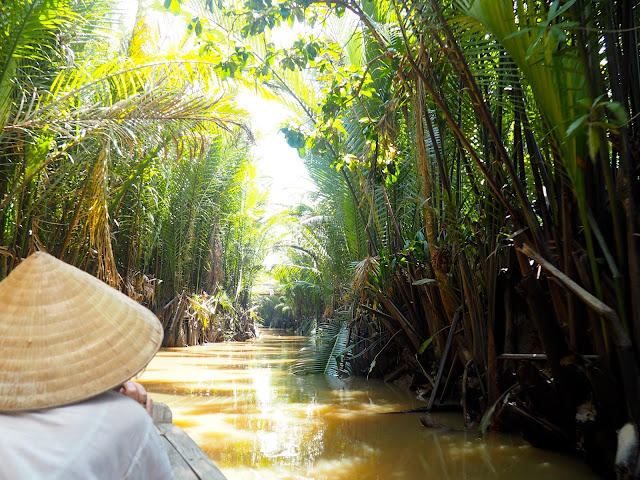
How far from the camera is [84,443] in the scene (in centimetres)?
79

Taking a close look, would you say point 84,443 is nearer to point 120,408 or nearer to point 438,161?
point 120,408

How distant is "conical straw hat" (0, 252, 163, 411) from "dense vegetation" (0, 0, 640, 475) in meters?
1.58

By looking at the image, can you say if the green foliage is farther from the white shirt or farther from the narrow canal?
the white shirt

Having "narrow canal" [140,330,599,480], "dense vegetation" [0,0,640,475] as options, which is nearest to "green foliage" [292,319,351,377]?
"dense vegetation" [0,0,640,475]

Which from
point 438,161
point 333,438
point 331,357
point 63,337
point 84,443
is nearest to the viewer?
point 84,443

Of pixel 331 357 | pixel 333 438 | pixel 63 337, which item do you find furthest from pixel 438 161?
pixel 331 357

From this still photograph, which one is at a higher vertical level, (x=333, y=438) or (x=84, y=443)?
(x=84, y=443)

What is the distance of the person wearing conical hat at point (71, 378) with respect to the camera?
78 centimetres

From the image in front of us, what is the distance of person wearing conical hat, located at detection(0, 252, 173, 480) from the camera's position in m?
0.78

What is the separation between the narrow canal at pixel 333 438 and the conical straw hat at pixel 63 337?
209 centimetres

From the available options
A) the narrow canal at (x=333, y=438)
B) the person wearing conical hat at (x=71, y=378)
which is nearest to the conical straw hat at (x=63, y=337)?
the person wearing conical hat at (x=71, y=378)

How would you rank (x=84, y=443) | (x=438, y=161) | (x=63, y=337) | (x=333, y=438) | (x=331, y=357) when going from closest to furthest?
(x=84, y=443) → (x=63, y=337) → (x=333, y=438) → (x=438, y=161) → (x=331, y=357)

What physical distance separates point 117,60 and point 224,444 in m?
3.96

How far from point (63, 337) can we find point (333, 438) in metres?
3.06
